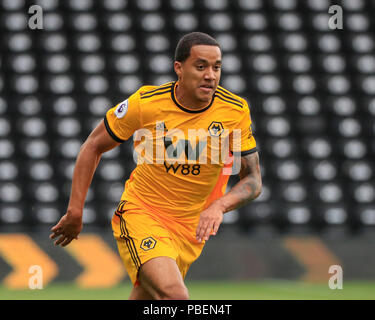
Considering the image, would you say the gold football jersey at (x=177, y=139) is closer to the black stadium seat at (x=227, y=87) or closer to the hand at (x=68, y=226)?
the hand at (x=68, y=226)

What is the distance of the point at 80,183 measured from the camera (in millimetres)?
4438

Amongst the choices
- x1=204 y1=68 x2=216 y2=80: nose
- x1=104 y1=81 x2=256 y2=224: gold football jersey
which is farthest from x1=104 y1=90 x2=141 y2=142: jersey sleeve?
x1=204 y1=68 x2=216 y2=80: nose

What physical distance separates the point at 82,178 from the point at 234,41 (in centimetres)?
802

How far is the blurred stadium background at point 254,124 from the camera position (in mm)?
9273

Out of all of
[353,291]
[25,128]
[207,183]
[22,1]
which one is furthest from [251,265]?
[22,1]

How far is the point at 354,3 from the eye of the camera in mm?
12680

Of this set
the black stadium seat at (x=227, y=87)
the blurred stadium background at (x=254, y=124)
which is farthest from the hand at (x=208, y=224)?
the black stadium seat at (x=227, y=87)

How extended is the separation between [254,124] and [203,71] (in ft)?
23.3

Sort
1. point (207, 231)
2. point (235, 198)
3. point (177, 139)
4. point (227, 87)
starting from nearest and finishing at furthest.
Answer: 1. point (207, 231)
2. point (235, 198)
3. point (177, 139)
4. point (227, 87)

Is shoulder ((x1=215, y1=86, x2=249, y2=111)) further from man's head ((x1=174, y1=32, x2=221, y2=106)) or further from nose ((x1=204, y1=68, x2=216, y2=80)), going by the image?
nose ((x1=204, y1=68, x2=216, y2=80))

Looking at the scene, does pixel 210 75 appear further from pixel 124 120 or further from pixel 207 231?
pixel 207 231

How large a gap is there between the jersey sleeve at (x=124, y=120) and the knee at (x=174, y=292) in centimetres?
95

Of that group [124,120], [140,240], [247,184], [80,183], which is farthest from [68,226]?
[247,184]
